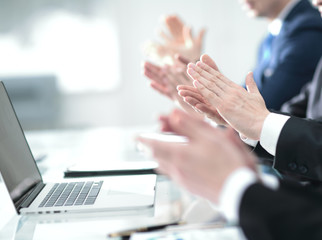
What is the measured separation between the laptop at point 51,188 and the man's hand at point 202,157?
0.32 meters

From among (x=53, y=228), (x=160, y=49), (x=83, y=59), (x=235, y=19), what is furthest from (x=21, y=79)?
(x=53, y=228)

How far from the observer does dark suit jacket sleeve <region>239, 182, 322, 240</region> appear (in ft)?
1.47

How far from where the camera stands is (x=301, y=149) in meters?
0.92

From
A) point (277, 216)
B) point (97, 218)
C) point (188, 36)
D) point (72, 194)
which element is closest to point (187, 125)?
point (277, 216)

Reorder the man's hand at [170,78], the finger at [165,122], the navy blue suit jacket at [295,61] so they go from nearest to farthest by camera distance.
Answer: the finger at [165,122] < the man's hand at [170,78] < the navy blue suit jacket at [295,61]

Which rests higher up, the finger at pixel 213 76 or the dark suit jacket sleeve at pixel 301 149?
the finger at pixel 213 76

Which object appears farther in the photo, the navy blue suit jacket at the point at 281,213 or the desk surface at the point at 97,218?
the desk surface at the point at 97,218

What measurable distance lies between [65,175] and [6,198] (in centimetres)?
17

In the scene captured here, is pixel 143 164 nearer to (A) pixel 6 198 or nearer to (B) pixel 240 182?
(A) pixel 6 198

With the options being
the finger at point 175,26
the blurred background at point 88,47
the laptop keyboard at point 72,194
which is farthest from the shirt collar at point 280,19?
the blurred background at point 88,47

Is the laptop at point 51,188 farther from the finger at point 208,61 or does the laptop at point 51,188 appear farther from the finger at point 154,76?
the finger at point 154,76

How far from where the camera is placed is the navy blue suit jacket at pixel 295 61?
1.85 metres

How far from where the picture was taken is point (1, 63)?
4.49m

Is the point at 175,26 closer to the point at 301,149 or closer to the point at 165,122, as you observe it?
the point at 301,149
